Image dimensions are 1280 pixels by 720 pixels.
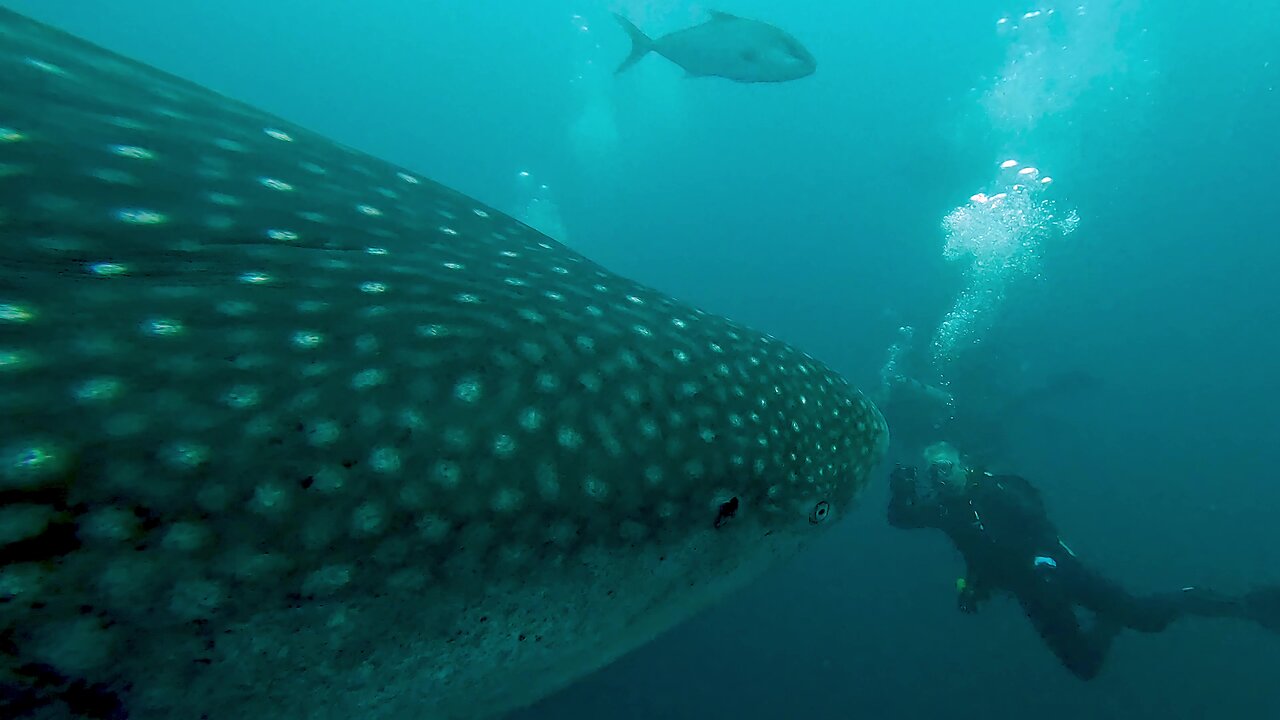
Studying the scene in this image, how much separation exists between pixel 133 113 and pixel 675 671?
579 inches

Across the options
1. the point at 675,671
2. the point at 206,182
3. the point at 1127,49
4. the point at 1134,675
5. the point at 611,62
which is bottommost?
the point at 675,671

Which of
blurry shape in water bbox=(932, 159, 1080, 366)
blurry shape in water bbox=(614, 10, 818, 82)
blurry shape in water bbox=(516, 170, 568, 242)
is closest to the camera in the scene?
blurry shape in water bbox=(614, 10, 818, 82)

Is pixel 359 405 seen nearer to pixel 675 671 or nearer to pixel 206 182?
pixel 206 182

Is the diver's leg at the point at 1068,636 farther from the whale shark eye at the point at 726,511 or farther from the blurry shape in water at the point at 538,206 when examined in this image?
the blurry shape in water at the point at 538,206

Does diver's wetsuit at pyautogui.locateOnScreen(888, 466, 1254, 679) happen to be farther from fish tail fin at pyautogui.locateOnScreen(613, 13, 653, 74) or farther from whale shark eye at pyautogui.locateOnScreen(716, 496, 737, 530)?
whale shark eye at pyautogui.locateOnScreen(716, 496, 737, 530)

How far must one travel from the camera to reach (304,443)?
105cm

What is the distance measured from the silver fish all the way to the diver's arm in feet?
27.9

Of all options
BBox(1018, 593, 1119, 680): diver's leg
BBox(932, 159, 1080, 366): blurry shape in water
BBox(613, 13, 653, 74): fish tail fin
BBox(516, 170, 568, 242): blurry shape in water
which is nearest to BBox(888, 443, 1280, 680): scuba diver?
BBox(1018, 593, 1119, 680): diver's leg

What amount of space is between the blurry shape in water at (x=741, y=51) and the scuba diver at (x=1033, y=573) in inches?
243

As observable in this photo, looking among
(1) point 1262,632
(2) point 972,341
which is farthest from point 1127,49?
(1) point 1262,632

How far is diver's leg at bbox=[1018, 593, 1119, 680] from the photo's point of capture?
846cm

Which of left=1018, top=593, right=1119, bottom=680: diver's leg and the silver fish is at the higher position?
the silver fish

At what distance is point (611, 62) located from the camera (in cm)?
5481

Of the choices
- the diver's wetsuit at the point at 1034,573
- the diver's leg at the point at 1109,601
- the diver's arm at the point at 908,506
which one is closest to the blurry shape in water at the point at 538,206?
the diver's arm at the point at 908,506
